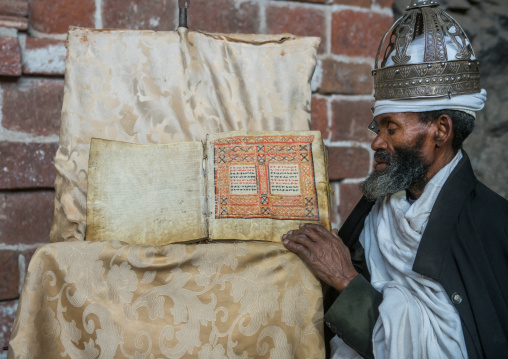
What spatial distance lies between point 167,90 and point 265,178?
1.29 feet

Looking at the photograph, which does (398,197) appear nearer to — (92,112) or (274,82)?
(274,82)

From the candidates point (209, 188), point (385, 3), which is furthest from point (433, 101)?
point (385, 3)

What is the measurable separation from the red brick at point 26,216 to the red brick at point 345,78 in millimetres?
1083

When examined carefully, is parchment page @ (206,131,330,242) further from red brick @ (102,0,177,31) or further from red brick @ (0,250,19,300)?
red brick @ (0,250,19,300)

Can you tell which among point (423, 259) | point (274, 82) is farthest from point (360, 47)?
point (423, 259)

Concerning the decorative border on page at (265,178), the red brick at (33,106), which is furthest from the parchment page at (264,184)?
the red brick at (33,106)

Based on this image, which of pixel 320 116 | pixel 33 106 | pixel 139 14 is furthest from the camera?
pixel 320 116

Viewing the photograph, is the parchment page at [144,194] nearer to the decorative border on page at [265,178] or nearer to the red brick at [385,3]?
the decorative border on page at [265,178]

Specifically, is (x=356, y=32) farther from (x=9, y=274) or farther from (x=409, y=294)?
(x=9, y=274)

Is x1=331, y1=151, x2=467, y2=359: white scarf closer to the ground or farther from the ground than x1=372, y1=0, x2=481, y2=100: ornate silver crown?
closer to the ground

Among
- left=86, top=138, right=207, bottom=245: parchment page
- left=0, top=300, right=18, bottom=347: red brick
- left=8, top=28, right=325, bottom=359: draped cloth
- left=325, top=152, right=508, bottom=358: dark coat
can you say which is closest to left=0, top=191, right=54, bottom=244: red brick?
left=0, top=300, right=18, bottom=347: red brick

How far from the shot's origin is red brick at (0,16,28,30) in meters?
1.75

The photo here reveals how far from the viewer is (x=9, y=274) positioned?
72.3 inches

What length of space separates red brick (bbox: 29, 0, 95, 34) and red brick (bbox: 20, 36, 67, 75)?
4cm
